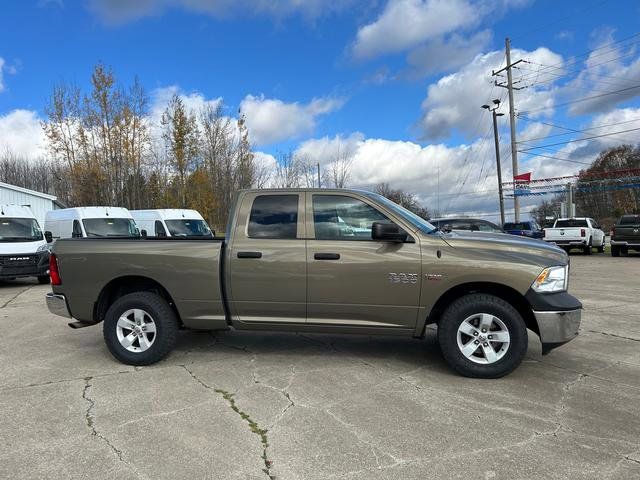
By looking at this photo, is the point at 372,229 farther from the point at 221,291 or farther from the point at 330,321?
the point at 221,291

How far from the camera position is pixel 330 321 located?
16.3 feet

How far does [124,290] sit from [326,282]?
98.1 inches

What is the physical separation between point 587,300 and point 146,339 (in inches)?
336

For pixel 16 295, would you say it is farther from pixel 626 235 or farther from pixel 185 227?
pixel 626 235

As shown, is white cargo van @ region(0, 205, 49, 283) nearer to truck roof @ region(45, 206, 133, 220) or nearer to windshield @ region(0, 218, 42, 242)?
windshield @ region(0, 218, 42, 242)

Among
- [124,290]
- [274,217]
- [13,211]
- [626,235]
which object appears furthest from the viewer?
[626,235]

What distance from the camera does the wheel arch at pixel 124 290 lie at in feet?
17.8

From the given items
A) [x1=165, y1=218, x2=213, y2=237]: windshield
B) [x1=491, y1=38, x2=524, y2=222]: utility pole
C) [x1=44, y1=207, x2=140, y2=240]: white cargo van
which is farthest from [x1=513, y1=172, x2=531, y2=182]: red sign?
[x1=44, y1=207, x2=140, y2=240]: white cargo van

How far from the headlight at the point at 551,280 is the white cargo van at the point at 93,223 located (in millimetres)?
14257

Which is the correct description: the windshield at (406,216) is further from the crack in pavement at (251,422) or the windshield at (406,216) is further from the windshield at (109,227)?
the windshield at (109,227)

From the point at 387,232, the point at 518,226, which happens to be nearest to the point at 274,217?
the point at 387,232

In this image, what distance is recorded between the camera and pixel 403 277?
4750 millimetres

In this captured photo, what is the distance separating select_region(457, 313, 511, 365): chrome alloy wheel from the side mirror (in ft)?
3.41

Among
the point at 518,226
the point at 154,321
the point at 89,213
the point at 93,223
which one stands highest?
the point at 89,213
